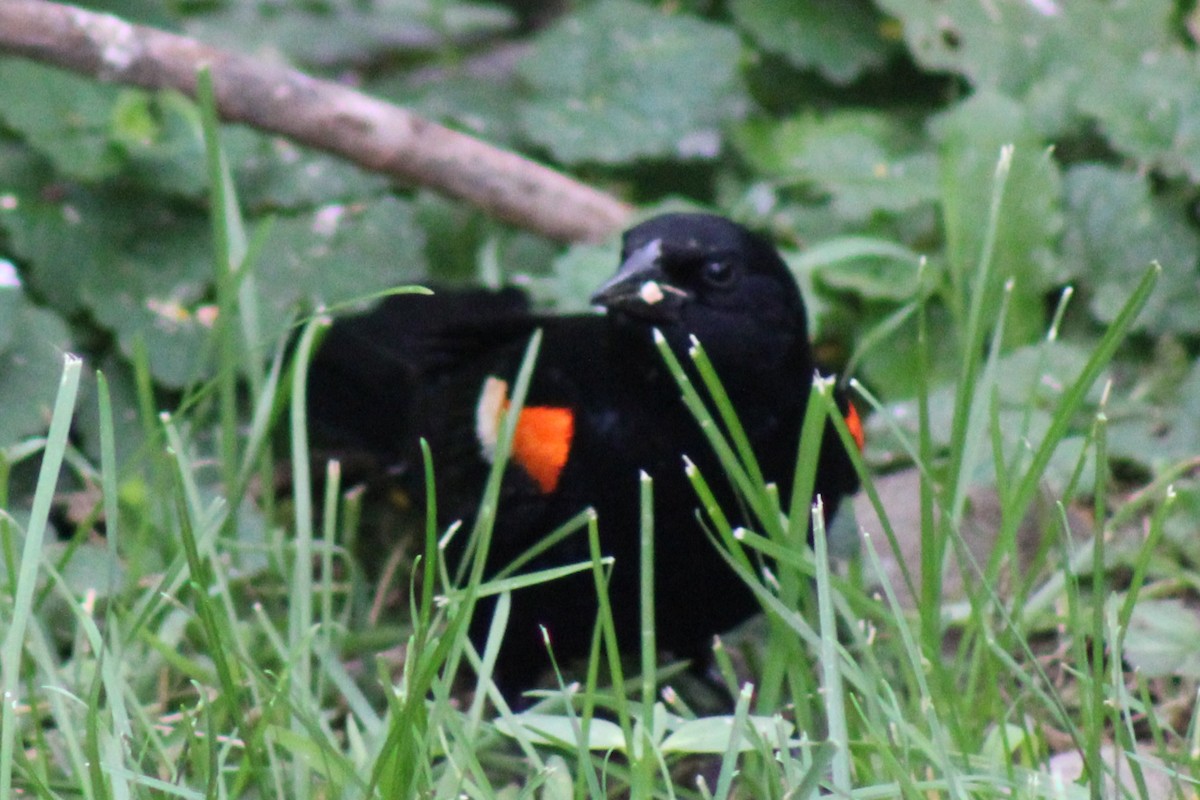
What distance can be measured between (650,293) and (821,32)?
150 centimetres

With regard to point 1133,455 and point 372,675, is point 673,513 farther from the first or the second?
point 1133,455

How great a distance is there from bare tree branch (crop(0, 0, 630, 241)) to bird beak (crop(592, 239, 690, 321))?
34.4 inches

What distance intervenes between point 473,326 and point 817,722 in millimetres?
827

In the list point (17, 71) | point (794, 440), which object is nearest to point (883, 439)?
point (794, 440)

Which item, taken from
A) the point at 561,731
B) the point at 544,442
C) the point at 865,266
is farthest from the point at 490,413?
the point at 865,266

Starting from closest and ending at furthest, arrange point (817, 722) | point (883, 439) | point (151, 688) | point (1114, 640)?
1. point (1114, 640)
2. point (817, 722)
3. point (151, 688)
4. point (883, 439)

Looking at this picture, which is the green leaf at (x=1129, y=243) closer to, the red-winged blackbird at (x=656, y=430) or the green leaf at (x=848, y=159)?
the green leaf at (x=848, y=159)

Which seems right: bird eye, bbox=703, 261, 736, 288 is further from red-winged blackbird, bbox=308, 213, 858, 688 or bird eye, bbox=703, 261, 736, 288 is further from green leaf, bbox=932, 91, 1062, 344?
green leaf, bbox=932, 91, 1062, 344

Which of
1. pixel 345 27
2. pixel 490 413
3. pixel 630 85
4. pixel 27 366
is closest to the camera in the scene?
pixel 490 413

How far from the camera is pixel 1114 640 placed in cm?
151

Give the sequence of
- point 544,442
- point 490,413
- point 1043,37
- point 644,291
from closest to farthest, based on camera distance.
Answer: point 644,291, point 544,442, point 490,413, point 1043,37

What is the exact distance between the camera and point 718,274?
6.25 ft

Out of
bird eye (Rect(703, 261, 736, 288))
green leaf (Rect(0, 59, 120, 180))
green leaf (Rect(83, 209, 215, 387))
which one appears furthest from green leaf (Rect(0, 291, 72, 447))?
bird eye (Rect(703, 261, 736, 288))

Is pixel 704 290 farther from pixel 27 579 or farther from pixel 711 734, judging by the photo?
pixel 27 579
